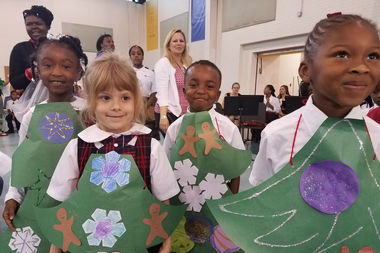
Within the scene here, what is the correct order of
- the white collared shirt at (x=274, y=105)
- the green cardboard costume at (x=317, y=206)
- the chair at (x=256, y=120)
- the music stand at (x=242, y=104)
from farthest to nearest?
the white collared shirt at (x=274, y=105) → the chair at (x=256, y=120) → the music stand at (x=242, y=104) → the green cardboard costume at (x=317, y=206)

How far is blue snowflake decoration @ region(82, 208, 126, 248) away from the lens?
85 cm

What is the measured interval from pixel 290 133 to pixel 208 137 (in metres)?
0.45

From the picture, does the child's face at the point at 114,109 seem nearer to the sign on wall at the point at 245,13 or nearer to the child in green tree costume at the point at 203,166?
the child in green tree costume at the point at 203,166

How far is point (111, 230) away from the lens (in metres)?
0.85

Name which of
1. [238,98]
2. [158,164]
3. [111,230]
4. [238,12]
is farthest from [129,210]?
[238,12]

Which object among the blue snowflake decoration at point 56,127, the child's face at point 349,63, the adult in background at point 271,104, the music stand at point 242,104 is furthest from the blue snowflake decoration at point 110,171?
the adult in background at point 271,104

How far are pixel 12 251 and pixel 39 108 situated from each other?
25.6 inches

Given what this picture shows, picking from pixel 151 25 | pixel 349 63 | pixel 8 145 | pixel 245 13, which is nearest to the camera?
pixel 349 63

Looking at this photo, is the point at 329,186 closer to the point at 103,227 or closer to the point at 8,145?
the point at 103,227

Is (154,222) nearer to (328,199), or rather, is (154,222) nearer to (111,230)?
(111,230)

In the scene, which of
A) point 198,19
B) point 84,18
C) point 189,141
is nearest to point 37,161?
point 189,141

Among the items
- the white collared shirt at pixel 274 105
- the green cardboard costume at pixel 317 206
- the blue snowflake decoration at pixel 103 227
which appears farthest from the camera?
the white collared shirt at pixel 274 105

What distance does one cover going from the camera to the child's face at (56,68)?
110cm

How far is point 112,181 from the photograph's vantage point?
2.81 ft
